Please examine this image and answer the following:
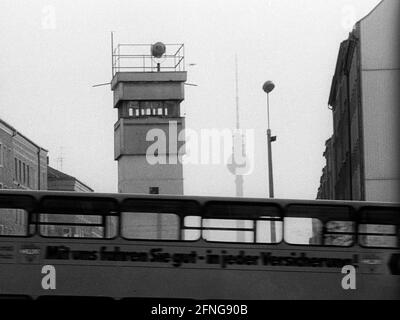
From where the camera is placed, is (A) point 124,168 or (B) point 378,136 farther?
(B) point 378,136

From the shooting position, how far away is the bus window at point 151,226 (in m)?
18.6

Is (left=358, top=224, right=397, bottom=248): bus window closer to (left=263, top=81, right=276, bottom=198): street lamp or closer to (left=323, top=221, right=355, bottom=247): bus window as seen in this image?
(left=323, top=221, right=355, bottom=247): bus window

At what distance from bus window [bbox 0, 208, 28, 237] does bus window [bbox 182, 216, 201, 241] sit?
2.66 m

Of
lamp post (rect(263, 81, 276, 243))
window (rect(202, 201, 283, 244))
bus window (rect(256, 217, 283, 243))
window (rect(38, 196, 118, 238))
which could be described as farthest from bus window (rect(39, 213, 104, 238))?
lamp post (rect(263, 81, 276, 243))

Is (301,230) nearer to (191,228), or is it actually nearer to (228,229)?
(228,229)

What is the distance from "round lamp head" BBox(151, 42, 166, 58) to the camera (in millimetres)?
18969

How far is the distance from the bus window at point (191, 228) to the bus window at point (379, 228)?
2790mm

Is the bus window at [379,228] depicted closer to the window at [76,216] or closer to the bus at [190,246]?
the bus at [190,246]

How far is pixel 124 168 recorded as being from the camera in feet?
66.8

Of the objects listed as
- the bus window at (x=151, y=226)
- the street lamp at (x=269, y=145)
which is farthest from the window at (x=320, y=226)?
the bus window at (x=151, y=226)

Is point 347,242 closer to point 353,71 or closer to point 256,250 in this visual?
point 256,250

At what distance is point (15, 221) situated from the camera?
18828 millimetres
